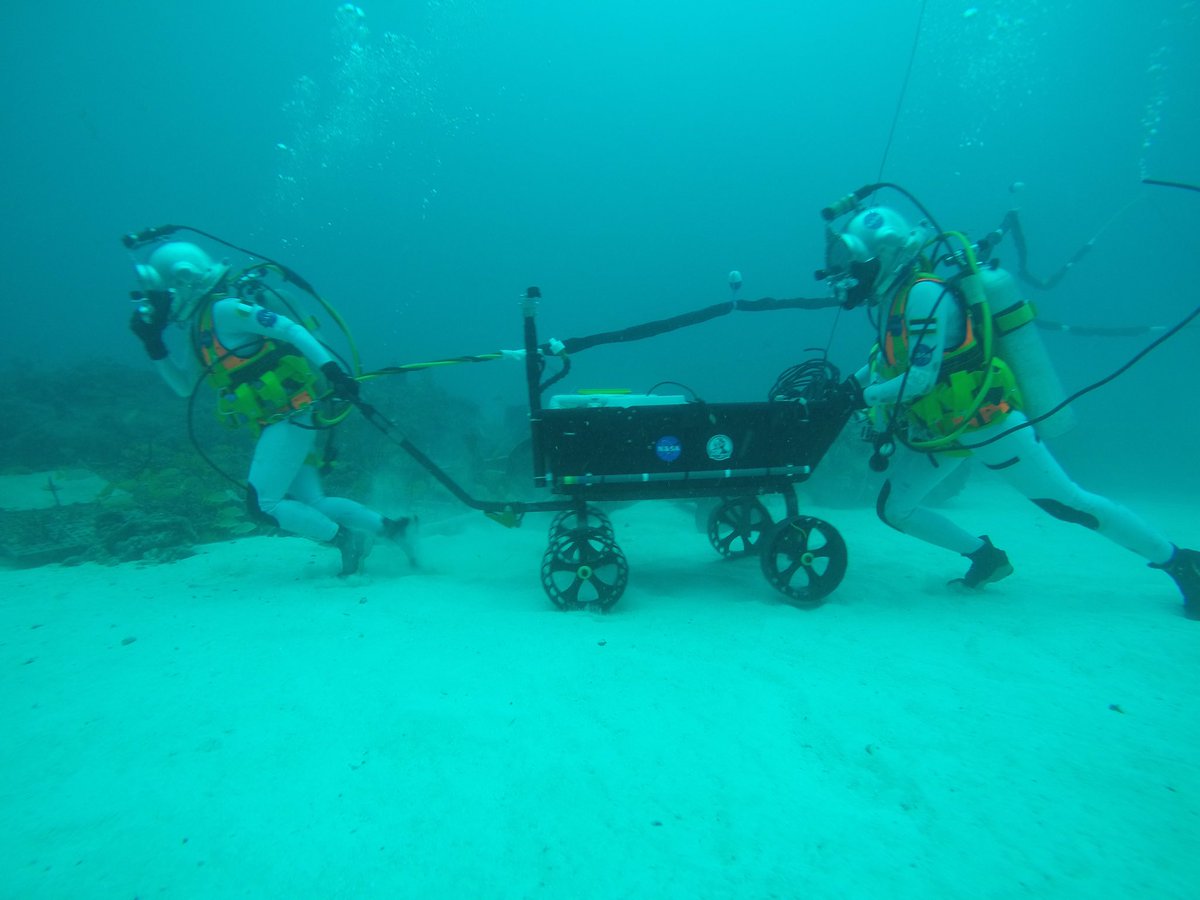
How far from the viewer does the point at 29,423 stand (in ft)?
32.0

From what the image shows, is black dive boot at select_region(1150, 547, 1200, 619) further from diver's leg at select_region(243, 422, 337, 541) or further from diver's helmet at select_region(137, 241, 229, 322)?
diver's helmet at select_region(137, 241, 229, 322)

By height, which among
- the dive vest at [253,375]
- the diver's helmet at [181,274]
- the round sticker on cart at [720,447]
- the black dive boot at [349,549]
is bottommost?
the black dive boot at [349,549]

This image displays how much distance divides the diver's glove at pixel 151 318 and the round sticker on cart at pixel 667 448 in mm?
3883

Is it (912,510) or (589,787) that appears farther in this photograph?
(912,510)

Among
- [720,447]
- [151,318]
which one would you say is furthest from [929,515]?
[151,318]

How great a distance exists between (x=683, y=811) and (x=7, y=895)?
1948mm

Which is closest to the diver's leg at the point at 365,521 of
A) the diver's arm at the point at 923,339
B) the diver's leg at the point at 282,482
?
the diver's leg at the point at 282,482

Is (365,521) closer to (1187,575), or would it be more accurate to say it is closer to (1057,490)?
(1057,490)

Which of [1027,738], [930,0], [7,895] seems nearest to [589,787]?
[7,895]

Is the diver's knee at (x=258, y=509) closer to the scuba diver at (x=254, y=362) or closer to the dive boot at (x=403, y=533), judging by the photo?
the scuba diver at (x=254, y=362)

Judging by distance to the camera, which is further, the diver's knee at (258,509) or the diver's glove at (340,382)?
the diver's knee at (258,509)

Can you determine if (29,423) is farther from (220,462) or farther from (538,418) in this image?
(538,418)

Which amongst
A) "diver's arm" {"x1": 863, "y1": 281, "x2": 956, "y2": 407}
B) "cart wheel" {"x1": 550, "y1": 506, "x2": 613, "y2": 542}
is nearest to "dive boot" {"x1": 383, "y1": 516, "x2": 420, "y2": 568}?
"cart wheel" {"x1": 550, "y1": 506, "x2": 613, "y2": 542}

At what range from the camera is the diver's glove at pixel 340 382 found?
12.9 feet
